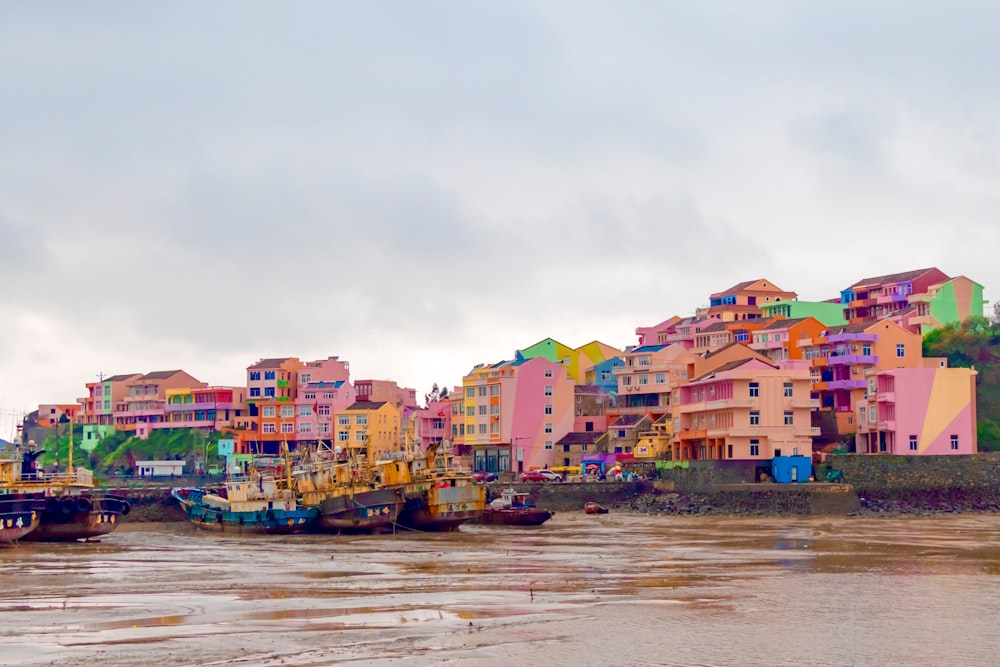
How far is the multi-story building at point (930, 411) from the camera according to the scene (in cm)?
9031

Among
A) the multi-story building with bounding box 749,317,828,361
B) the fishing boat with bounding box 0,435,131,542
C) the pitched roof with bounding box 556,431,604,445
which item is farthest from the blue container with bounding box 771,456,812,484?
the fishing boat with bounding box 0,435,131,542

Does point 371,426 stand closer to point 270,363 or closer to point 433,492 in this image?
point 270,363

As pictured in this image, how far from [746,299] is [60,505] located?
75.7m

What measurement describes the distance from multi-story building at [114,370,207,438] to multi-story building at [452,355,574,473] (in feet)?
146

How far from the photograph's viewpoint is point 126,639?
30.0 metres

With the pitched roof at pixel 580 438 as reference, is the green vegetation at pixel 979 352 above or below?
above

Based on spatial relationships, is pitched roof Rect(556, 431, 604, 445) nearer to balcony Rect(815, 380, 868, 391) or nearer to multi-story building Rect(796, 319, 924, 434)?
multi-story building Rect(796, 319, 924, 434)

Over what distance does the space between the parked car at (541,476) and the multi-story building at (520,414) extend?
7.66 meters

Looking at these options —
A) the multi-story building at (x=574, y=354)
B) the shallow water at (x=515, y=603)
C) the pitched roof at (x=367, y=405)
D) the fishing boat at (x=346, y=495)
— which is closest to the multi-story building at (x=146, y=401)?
the pitched roof at (x=367, y=405)

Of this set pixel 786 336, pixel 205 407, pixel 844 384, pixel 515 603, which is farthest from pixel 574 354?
pixel 515 603

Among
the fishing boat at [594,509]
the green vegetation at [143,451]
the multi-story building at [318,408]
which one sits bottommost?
the fishing boat at [594,509]

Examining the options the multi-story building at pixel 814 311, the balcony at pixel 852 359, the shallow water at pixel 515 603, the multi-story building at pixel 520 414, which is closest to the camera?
the shallow water at pixel 515 603

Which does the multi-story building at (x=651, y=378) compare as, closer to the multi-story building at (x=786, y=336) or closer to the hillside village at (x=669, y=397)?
the hillside village at (x=669, y=397)

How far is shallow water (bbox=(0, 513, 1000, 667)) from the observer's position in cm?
2878
